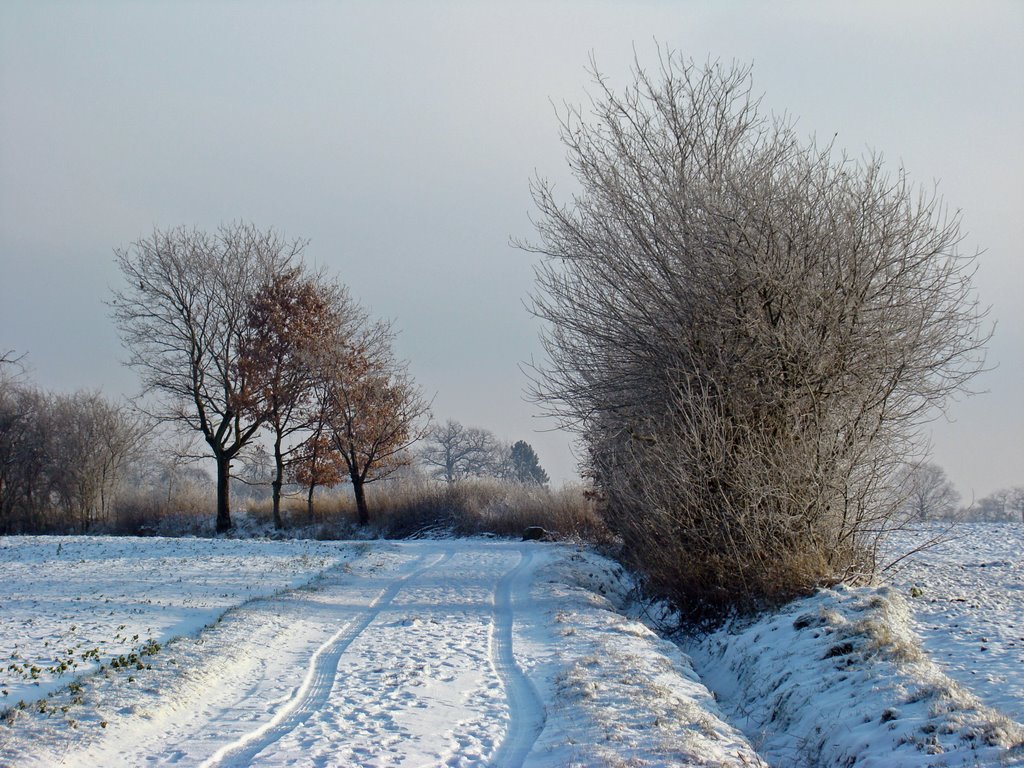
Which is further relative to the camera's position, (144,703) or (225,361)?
(225,361)

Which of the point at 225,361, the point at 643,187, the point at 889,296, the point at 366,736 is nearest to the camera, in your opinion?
the point at 366,736

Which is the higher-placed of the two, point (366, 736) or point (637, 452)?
point (637, 452)

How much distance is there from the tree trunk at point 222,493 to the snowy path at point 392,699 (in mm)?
23644

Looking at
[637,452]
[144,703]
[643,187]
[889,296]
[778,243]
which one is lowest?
[144,703]

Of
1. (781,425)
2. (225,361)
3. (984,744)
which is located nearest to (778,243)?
(781,425)

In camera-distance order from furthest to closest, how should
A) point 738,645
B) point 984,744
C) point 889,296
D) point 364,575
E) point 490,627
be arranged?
point 364,575 < point 889,296 < point 490,627 < point 738,645 < point 984,744

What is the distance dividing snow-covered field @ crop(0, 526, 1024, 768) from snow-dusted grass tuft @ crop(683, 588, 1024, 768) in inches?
1.0

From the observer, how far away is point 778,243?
1235 cm

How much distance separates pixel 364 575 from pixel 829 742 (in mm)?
11814

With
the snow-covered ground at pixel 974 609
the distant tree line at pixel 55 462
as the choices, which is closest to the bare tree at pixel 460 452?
the distant tree line at pixel 55 462

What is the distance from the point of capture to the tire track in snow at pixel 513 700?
20.3ft

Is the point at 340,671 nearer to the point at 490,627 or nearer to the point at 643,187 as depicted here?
the point at 490,627

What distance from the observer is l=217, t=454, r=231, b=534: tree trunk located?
35.0 m

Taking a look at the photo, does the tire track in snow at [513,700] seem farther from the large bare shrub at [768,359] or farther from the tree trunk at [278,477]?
the tree trunk at [278,477]
